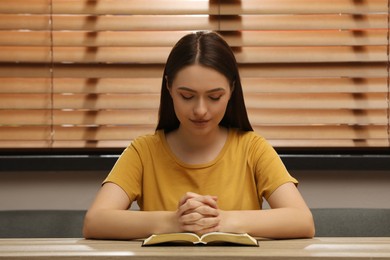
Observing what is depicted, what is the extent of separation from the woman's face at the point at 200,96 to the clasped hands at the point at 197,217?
26 cm

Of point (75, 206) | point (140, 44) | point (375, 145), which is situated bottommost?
point (75, 206)

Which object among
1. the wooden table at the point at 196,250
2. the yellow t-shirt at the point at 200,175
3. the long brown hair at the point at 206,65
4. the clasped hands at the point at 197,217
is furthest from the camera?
the yellow t-shirt at the point at 200,175

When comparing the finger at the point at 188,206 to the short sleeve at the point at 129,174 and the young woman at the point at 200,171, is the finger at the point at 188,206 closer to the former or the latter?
the young woman at the point at 200,171

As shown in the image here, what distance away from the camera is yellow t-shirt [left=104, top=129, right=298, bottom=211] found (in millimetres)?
2168

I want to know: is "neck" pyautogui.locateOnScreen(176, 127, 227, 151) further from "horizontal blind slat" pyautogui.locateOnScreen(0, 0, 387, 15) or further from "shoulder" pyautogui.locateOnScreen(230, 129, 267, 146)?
"horizontal blind slat" pyautogui.locateOnScreen(0, 0, 387, 15)

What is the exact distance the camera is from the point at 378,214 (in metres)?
2.73

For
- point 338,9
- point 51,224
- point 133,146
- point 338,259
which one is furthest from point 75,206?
point 338,259

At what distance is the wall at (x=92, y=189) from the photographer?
306cm

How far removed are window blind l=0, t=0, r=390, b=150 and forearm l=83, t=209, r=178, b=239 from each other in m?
1.16

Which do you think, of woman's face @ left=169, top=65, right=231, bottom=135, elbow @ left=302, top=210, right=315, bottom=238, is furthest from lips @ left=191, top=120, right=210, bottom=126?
elbow @ left=302, top=210, right=315, bottom=238

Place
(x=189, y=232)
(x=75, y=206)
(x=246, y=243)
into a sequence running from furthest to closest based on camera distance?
(x=75, y=206) < (x=189, y=232) < (x=246, y=243)

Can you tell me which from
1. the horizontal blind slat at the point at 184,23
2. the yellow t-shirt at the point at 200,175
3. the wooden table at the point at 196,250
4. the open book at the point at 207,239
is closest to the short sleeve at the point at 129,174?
the yellow t-shirt at the point at 200,175

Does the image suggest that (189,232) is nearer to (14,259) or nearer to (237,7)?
(14,259)

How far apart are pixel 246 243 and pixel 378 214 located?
122 cm
